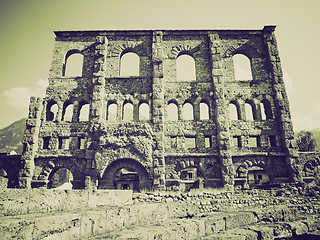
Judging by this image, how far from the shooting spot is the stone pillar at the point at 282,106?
12969 mm

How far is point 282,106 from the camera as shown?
13977mm

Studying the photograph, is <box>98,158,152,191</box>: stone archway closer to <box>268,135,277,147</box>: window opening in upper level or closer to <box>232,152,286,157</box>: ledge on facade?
<box>232,152,286,157</box>: ledge on facade

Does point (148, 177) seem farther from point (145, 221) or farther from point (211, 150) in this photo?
point (145, 221)

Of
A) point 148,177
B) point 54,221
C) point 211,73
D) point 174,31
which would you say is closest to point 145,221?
point 54,221

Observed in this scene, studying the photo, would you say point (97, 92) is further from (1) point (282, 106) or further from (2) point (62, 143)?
(1) point (282, 106)

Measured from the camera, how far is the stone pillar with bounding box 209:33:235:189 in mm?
12684

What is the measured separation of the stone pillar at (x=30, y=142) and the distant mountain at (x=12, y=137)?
50.6 m

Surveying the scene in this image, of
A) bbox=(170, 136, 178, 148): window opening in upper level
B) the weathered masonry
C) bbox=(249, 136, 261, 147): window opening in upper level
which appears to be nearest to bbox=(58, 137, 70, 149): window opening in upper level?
the weathered masonry

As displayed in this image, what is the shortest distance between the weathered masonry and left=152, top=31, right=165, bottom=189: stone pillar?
6 centimetres

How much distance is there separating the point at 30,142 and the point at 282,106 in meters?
16.6

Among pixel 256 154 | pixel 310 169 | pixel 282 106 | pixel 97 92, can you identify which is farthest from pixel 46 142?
pixel 310 169

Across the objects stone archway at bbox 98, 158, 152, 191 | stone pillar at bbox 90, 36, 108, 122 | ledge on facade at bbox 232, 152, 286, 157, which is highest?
stone pillar at bbox 90, 36, 108, 122

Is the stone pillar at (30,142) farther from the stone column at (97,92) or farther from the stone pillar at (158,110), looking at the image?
the stone pillar at (158,110)

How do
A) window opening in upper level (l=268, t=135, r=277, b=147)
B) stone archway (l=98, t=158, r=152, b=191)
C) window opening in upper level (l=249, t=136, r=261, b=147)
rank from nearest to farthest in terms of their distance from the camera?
stone archway (l=98, t=158, r=152, b=191)
window opening in upper level (l=268, t=135, r=277, b=147)
window opening in upper level (l=249, t=136, r=261, b=147)
